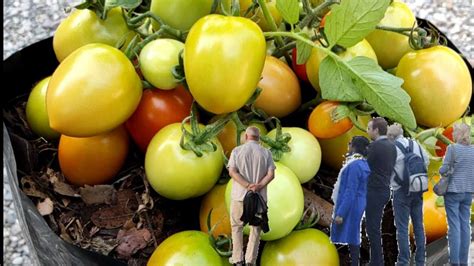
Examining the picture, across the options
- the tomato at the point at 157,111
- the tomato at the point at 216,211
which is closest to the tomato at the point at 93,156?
the tomato at the point at 157,111

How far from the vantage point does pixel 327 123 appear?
2.39 feet

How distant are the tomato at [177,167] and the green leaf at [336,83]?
0.13 metres

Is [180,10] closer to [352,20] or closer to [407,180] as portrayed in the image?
[352,20]

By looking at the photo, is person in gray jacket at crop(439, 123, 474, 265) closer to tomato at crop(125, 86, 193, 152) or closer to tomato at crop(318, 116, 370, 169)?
tomato at crop(318, 116, 370, 169)

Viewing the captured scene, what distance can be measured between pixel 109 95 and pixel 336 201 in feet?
0.90

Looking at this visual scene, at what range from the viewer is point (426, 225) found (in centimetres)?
72

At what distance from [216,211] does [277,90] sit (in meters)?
0.16

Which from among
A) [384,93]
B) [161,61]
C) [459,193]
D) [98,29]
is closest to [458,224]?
[459,193]

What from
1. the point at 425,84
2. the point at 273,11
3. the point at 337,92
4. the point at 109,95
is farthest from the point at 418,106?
the point at 109,95

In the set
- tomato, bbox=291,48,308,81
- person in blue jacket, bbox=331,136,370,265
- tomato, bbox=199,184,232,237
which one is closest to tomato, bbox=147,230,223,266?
tomato, bbox=199,184,232,237

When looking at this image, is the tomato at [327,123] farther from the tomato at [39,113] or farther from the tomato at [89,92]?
the tomato at [39,113]

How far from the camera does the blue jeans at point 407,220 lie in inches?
24.9

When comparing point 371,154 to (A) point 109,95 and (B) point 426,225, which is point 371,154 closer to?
(B) point 426,225

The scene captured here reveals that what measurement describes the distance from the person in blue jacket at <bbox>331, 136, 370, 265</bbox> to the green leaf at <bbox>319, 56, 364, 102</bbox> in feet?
0.22
